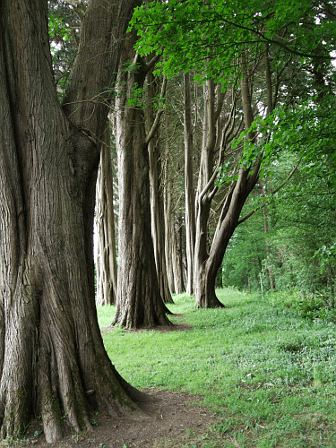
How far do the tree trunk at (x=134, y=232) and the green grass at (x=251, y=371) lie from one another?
0.83 meters

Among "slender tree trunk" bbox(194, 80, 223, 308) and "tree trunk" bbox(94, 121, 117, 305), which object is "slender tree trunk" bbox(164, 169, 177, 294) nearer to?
"tree trunk" bbox(94, 121, 117, 305)

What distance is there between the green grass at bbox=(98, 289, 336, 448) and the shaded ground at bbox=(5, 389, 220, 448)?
187 mm

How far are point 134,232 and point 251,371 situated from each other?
5.54m

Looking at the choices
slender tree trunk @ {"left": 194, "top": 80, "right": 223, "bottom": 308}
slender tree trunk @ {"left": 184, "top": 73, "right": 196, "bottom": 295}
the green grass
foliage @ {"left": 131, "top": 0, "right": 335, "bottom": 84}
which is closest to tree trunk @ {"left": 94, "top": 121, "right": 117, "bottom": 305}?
slender tree trunk @ {"left": 184, "top": 73, "right": 196, "bottom": 295}

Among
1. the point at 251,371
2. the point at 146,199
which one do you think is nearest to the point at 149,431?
the point at 251,371

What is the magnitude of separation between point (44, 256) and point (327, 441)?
3494 millimetres

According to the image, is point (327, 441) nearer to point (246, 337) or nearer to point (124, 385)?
point (124, 385)

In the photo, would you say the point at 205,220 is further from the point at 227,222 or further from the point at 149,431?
the point at 149,431

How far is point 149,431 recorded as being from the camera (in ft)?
12.8

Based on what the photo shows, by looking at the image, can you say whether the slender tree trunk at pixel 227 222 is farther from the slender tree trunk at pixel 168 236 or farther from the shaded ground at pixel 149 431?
the slender tree trunk at pixel 168 236

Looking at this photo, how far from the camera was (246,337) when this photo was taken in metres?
7.80

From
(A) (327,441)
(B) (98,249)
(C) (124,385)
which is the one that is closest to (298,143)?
(A) (327,441)

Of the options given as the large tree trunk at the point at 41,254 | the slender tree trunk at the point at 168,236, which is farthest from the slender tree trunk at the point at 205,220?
the large tree trunk at the point at 41,254

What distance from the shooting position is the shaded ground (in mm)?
3625
